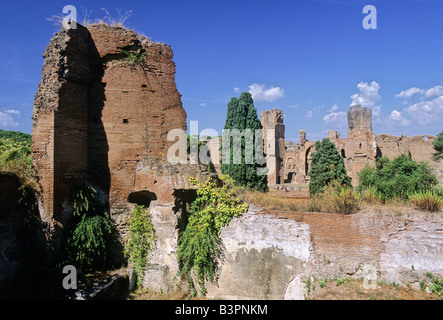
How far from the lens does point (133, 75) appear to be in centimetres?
954

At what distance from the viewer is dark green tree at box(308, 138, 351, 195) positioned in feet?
53.9

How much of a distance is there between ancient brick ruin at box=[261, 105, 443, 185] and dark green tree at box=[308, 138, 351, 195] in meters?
15.4

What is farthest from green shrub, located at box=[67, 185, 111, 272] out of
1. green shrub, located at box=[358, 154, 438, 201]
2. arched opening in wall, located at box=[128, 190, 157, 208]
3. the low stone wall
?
green shrub, located at box=[358, 154, 438, 201]

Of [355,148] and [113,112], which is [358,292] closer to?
[113,112]

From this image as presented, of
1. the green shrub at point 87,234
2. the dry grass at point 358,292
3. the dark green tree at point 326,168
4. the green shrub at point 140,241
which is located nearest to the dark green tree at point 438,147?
the dark green tree at point 326,168

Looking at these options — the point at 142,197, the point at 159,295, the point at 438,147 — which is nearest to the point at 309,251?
the point at 159,295

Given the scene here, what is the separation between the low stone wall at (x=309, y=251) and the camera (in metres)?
7.03

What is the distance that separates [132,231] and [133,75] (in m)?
5.15

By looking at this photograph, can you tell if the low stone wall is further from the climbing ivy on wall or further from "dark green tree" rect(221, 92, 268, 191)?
"dark green tree" rect(221, 92, 268, 191)

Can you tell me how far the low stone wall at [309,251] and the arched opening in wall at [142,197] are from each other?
1.08m

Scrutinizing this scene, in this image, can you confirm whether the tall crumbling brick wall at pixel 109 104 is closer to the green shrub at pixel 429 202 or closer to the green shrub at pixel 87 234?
A: the green shrub at pixel 87 234

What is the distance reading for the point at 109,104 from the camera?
938cm
